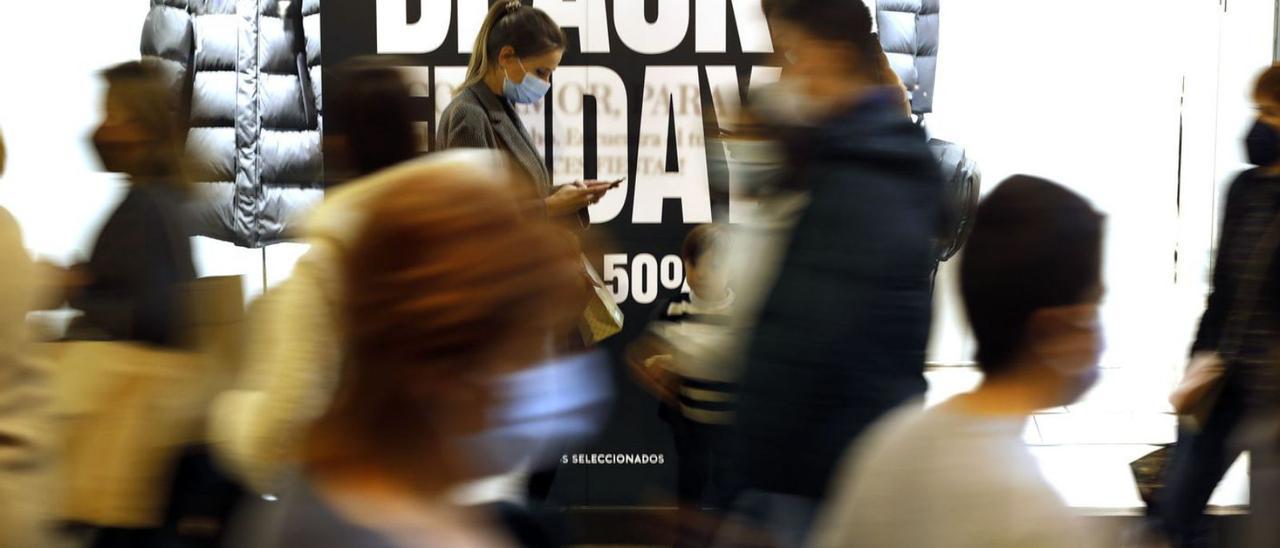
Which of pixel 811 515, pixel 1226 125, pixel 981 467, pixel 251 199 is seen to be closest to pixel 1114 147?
pixel 1226 125

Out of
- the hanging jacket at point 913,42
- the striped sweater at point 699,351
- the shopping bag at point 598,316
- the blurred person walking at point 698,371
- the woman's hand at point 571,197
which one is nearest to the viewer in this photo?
the blurred person walking at point 698,371

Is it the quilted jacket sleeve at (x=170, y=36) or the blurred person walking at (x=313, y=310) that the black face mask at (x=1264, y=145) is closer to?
the blurred person walking at (x=313, y=310)

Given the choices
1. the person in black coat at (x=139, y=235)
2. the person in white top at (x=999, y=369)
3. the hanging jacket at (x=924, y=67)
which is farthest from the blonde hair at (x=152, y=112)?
the hanging jacket at (x=924, y=67)

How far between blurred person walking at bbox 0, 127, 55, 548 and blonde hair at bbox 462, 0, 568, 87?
1670 mm

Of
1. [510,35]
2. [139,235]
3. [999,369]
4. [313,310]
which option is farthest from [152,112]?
[999,369]

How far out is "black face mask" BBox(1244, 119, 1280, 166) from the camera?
3.78 metres

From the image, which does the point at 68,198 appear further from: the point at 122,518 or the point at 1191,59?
the point at 1191,59

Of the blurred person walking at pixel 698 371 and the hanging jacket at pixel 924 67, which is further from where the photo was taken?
the hanging jacket at pixel 924 67

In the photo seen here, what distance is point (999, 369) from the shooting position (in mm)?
1703

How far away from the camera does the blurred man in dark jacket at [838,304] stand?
2.18m

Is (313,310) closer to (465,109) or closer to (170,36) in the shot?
(465,109)

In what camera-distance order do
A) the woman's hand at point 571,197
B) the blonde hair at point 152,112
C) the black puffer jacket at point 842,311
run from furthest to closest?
the woman's hand at point 571,197, the blonde hair at point 152,112, the black puffer jacket at point 842,311

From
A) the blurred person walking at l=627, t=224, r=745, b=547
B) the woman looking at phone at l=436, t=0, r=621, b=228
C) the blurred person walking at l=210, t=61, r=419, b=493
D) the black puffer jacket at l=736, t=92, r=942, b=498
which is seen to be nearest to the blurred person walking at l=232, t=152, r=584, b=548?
the blurred person walking at l=210, t=61, r=419, b=493

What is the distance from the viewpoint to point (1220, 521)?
467 cm
